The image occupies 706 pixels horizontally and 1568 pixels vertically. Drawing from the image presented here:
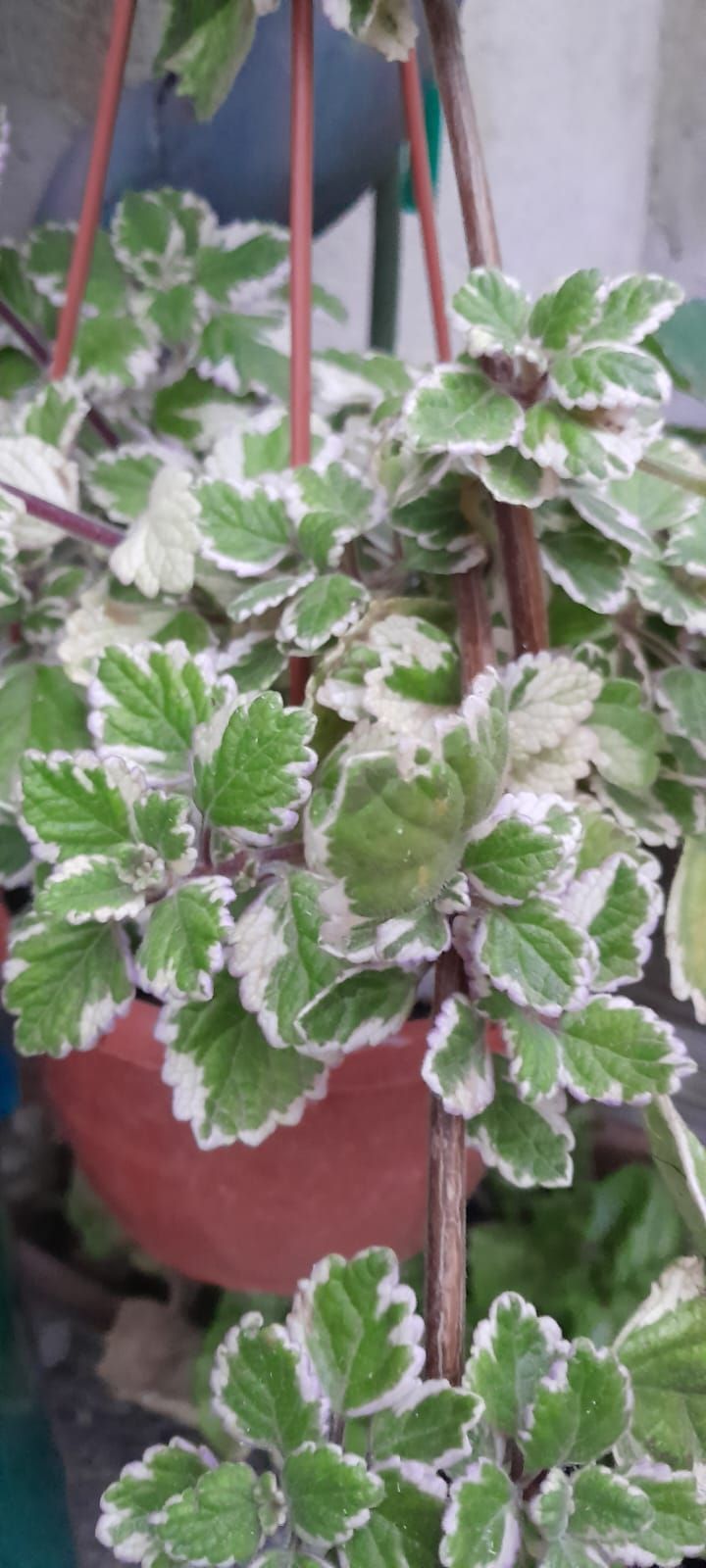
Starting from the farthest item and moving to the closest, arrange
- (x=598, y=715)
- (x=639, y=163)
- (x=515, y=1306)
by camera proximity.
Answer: (x=639, y=163) < (x=598, y=715) < (x=515, y=1306)

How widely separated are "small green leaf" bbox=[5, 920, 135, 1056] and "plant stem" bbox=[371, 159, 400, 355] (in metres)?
0.53

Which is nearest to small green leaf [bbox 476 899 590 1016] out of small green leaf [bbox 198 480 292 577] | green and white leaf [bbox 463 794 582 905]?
green and white leaf [bbox 463 794 582 905]

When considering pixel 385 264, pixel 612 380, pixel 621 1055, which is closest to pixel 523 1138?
pixel 621 1055

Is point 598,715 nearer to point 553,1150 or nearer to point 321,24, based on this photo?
point 553,1150

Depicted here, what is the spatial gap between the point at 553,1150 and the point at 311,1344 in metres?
0.11

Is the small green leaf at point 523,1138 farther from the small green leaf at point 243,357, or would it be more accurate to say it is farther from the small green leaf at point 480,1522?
the small green leaf at point 243,357

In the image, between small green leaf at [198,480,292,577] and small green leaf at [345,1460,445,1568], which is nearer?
small green leaf at [345,1460,445,1568]

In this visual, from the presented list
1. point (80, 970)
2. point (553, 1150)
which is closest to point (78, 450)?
point (80, 970)

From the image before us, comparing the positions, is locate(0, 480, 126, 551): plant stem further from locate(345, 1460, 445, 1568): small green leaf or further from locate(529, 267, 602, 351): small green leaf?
locate(345, 1460, 445, 1568): small green leaf

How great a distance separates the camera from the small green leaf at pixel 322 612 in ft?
1.38

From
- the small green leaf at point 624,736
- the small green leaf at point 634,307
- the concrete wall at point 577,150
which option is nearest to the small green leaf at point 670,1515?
the small green leaf at point 624,736

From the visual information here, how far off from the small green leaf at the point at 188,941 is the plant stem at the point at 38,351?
14.0 inches

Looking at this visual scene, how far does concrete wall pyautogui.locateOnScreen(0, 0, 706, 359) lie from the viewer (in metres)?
0.91

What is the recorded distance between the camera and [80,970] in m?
0.41
